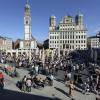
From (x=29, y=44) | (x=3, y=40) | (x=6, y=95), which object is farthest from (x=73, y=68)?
(x=3, y=40)

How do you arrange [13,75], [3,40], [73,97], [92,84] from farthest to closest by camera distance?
[3,40], [13,75], [92,84], [73,97]

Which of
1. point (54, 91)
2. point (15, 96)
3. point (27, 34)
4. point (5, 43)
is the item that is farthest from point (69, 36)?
point (15, 96)

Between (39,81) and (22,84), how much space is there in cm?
195

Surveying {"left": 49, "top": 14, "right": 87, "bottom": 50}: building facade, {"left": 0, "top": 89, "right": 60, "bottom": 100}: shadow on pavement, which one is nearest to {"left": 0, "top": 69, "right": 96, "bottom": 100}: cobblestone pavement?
{"left": 0, "top": 89, "right": 60, "bottom": 100}: shadow on pavement

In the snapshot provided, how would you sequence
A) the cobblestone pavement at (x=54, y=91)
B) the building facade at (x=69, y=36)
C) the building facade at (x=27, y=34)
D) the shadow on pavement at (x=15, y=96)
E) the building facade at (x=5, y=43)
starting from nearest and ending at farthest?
the shadow on pavement at (x=15, y=96)
the cobblestone pavement at (x=54, y=91)
the building facade at (x=69, y=36)
the building facade at (x=27, y=34)
the building facade at (x=5, y=43)

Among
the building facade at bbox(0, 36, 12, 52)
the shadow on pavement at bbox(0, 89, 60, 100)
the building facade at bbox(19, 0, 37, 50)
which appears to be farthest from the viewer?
the building facade at bbox(0, 36, 12, 52)

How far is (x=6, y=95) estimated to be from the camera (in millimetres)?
17875

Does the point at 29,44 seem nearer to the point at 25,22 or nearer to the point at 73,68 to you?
the point at 25,22

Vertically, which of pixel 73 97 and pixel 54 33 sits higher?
pixel 54 33

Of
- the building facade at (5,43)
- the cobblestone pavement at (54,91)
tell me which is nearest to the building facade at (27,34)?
the building facade at (5,43)

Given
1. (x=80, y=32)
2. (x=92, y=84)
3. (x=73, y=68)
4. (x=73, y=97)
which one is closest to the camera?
(x=73, y=97)

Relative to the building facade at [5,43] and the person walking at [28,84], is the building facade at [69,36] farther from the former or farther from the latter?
the person walking at [28,84]

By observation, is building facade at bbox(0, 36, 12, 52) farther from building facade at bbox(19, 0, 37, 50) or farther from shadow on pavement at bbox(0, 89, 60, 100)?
shadow on pavement at bbox(0, 89, 60, 100)

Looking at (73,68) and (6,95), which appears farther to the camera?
(73,68)
